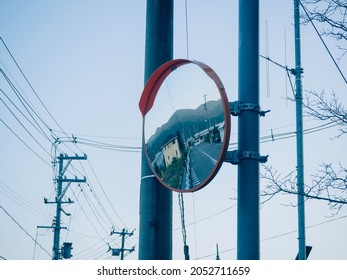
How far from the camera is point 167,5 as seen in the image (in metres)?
4.04

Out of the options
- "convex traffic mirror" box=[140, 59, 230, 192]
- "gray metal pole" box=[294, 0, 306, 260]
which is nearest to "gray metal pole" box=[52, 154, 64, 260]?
"gray metal pole" box=[294, 0, 306, 260]

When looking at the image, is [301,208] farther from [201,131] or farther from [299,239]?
[201,131]

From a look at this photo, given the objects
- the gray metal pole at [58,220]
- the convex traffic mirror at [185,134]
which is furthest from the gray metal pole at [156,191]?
the gray metal pole at [58,220]

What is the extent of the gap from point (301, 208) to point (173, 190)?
8.71 m

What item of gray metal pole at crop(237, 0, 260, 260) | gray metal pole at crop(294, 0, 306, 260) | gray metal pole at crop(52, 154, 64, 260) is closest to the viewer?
gray metal pole at crop(237, 0, 260, 260)

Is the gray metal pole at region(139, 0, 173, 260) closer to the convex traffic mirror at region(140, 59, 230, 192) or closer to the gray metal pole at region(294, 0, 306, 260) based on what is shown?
the convex traffic mirror at region(140, 59, 230, 192)

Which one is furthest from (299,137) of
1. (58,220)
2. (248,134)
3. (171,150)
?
(58,220)

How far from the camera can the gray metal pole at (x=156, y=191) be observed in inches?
143

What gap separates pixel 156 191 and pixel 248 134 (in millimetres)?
715

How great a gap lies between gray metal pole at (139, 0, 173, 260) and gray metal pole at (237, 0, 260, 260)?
0.49 meters

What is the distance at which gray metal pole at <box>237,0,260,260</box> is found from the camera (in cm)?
345

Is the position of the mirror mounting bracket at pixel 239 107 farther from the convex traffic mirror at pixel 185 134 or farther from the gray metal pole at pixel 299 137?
the gray metal pole at pixel 299 137
